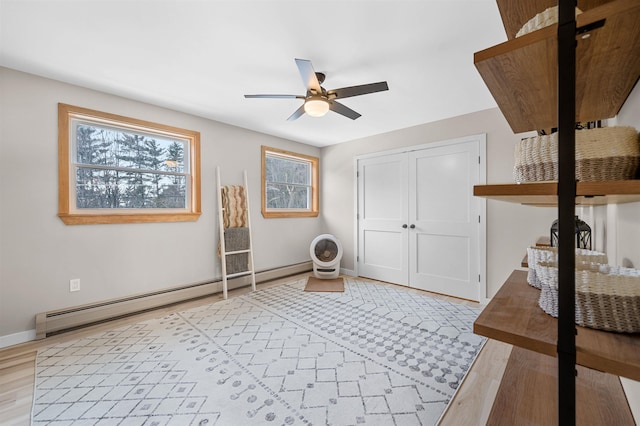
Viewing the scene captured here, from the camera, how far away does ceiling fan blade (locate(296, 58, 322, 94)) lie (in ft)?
6.02

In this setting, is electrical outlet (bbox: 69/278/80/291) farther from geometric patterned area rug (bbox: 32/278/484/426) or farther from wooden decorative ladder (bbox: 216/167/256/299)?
wooden decorative ladder (bbox: 216/167/256/299)

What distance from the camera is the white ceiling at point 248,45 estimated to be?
165 centimetres

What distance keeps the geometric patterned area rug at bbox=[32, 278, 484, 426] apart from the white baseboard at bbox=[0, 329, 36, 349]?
0.34 meters

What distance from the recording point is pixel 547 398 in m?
0.87

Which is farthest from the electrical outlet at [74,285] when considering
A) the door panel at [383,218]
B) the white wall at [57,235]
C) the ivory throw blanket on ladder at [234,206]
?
the door panel at [383,218]

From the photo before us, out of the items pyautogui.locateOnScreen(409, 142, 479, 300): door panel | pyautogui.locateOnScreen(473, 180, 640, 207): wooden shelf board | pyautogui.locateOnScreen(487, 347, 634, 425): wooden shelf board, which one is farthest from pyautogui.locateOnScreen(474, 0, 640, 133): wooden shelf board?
pyautogui.locateOnScreen(409, 142, 479, 300): door panel

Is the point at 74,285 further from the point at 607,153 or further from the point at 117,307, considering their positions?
the point at 607,153

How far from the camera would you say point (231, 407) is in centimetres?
156

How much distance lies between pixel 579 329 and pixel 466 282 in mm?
3102

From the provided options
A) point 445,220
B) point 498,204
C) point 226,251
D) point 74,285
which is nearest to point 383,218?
point 445,220

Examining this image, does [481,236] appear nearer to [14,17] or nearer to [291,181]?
[291,181]

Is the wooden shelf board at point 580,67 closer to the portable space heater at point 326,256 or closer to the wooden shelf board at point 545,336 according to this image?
the wooden shelf board at point 545,336

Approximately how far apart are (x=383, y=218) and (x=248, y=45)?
3.06m

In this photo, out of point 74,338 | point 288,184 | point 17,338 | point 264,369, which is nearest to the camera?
point 264,369
